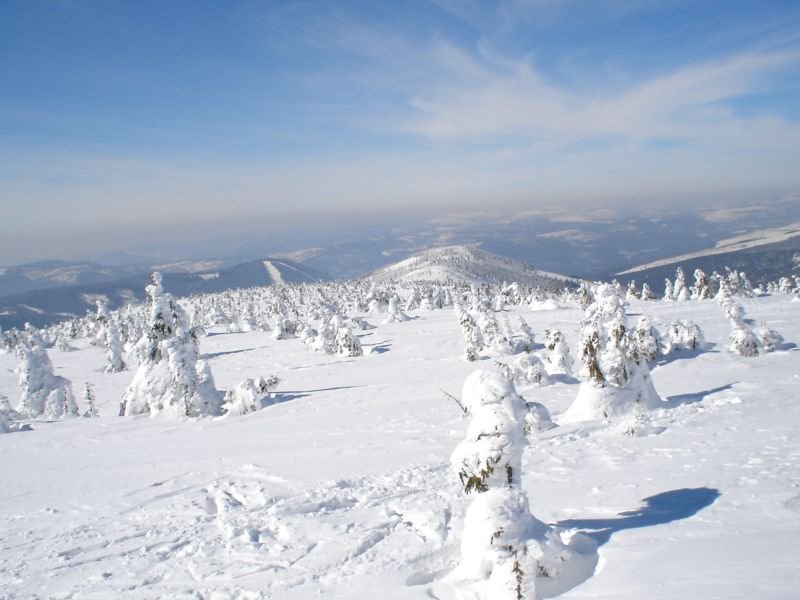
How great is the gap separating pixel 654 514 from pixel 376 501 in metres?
7.53

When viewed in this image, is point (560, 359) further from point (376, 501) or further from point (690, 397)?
point (376, 501)

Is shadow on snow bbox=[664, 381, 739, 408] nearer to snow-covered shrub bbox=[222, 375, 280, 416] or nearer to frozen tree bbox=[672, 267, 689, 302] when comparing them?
snow-covered shrub bbox=[222, 375, 280, 416]

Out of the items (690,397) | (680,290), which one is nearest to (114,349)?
(690,397)

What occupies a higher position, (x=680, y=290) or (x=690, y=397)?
(x=680, y=290)

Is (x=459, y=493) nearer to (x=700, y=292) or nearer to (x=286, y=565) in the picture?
(x=286, y=565)

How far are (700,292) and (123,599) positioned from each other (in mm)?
93323

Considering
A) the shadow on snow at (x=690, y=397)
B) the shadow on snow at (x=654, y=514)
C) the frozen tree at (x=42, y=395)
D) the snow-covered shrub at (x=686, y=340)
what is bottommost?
the frozen tree at (x=42, y=395)

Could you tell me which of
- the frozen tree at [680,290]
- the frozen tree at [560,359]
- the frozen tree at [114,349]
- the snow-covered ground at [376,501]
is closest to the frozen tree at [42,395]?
the snow-covered ground at [376,501]

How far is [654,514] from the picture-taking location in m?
11.5

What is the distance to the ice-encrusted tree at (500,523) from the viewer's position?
8609 mm

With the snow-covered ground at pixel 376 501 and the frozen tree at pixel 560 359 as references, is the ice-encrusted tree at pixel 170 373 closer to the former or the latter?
the snow-covered ground at pixel 376 501

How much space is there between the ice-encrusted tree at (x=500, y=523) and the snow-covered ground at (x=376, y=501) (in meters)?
0.82

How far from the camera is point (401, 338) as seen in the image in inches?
2662

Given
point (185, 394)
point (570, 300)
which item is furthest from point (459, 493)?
point (570, 300)
